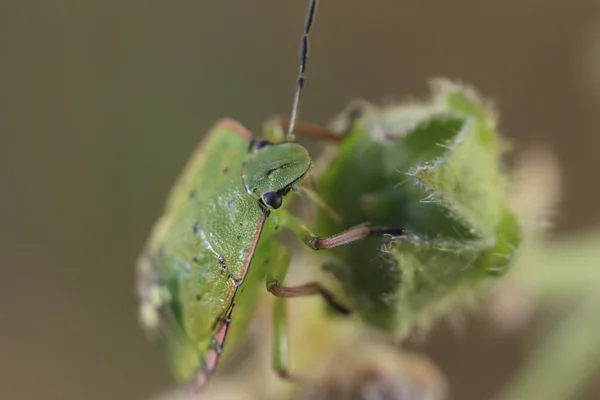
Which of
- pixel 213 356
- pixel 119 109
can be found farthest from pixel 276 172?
pixel 119 109

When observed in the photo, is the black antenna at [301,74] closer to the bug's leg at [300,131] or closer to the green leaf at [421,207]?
the bug's leg at [300,131]

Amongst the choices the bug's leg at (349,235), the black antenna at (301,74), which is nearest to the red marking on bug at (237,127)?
the black antenna at (301,74)

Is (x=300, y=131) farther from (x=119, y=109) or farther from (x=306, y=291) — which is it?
(x=119, y=109)

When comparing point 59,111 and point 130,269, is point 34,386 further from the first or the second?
point 59,111

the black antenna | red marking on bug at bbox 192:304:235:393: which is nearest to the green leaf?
the black antenna

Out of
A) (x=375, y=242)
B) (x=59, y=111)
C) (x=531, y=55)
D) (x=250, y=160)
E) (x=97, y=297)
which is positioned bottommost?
(x=375, y=242)

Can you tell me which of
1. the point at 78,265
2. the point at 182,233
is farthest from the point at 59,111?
the point at 182,233
